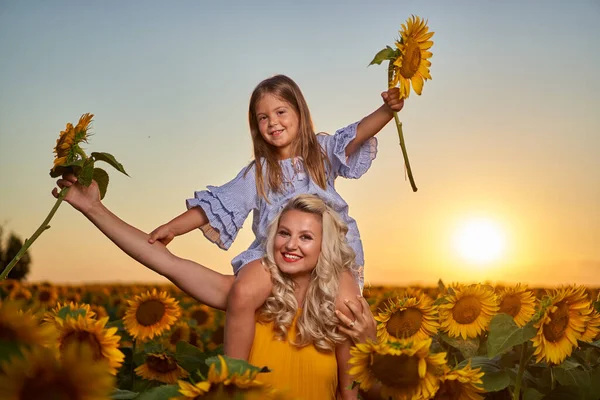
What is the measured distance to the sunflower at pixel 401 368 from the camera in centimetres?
146

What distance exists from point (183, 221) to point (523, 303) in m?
1.73

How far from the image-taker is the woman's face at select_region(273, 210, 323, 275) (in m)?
2.84

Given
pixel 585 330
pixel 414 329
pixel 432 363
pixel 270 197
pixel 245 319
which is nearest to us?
pixel 432 363

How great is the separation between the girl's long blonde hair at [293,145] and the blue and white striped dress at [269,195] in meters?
0.04

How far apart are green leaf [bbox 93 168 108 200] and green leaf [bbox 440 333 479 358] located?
148cm

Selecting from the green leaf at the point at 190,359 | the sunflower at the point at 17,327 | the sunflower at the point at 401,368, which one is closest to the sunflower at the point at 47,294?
the green leaf at the point at 190,359

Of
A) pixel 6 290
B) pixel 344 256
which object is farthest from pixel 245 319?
pixel 6 290

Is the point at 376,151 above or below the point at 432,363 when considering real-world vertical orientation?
above

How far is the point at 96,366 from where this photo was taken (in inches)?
29.5

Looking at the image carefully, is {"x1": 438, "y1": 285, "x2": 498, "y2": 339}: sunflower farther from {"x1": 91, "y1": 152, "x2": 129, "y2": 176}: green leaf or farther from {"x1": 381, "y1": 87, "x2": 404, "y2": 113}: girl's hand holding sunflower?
{"x1": 91, "y1": 152, "x2": 129, "y2": 176}: green leaf

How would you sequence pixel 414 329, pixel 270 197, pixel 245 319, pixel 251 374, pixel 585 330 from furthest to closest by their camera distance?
pixel 270 197
pixel 245 319
pixel 414 329
pixel 585 330
pixel 251 374

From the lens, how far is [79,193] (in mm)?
3109

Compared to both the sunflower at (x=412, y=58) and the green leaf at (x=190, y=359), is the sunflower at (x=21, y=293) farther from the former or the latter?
the sunflower at (x=412, y=58)

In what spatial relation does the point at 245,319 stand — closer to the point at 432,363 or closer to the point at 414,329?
the point at 414,329
